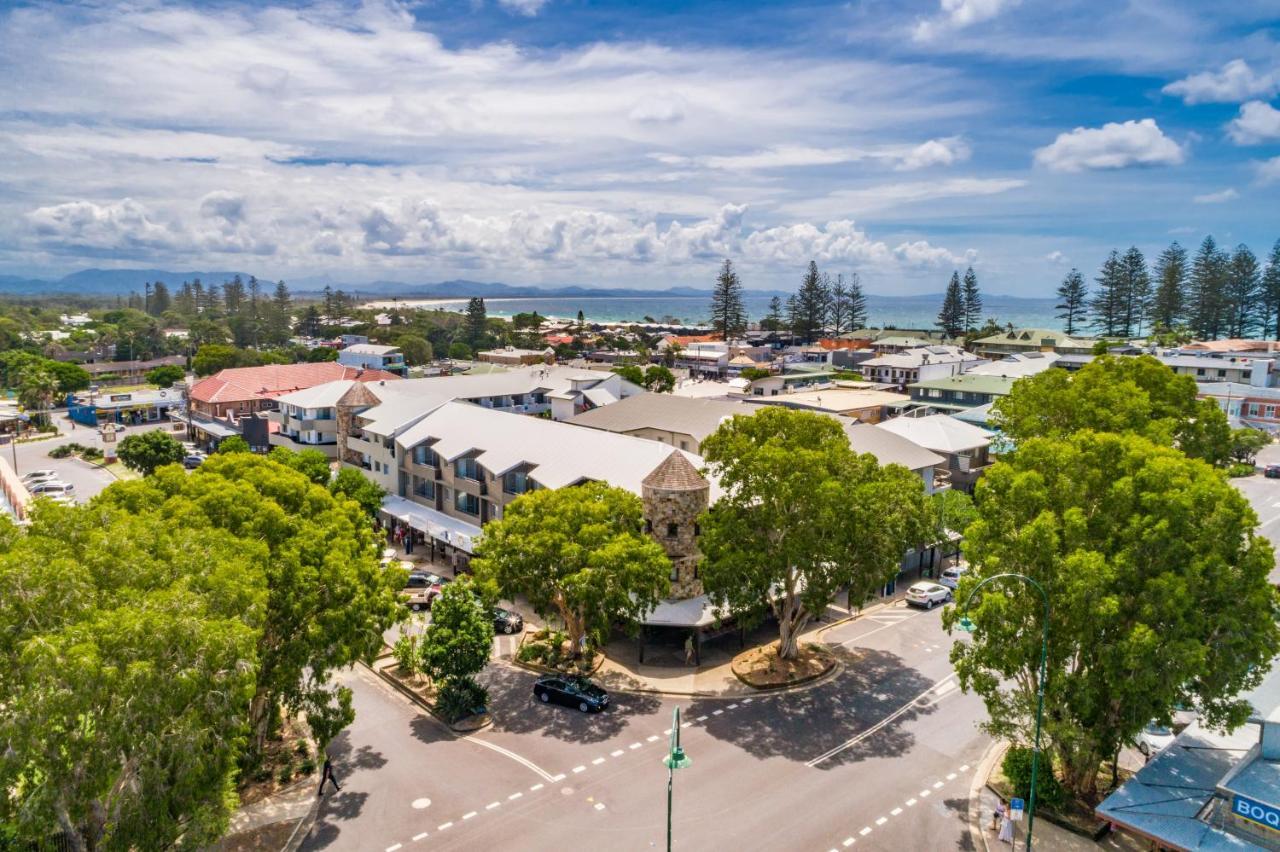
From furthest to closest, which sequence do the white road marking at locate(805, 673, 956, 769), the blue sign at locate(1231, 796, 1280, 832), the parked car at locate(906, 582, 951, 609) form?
the parked car at locate(906, 582, 951, 609)
the white road marking at locate(805, 673, 956, 769)
the blue sign at locate(1231, 796, 1280, 832)

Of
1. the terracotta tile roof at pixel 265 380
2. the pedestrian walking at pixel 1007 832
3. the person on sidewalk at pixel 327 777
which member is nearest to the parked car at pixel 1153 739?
the pedestrian walking at pixel 1007 832

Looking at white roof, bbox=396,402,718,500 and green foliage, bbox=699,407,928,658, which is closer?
green foliage, bbox=699,407,928,658

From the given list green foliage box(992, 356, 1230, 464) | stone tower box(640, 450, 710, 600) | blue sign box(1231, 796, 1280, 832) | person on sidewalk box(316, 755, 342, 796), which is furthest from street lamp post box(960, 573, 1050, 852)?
person on sidewalk box(316, 755, 342, 796)

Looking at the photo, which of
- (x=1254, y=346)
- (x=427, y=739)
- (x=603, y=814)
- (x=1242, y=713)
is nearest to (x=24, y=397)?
(x=427, y=739)

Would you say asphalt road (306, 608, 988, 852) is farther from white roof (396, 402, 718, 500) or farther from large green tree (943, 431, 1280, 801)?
white roof (396, 402, 718, 500)

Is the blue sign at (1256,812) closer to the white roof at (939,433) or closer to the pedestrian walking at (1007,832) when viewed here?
the pedestrian walking at (1007,832)

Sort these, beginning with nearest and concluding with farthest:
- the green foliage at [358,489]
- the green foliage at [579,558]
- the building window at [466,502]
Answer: the green foliage at [579,558]
the building window at [466,502]
the green foliage at [358,489]

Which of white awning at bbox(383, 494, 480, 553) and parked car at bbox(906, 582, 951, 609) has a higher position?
white awning at bbox(383, 494, 480, 553)

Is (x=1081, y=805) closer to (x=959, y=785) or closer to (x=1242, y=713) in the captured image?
(x=959, y=785)
